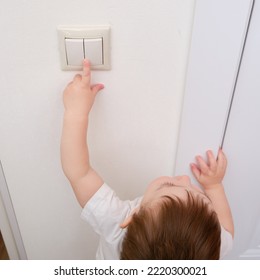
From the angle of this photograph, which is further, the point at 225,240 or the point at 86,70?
the point at 225,240

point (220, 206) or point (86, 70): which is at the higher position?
point (86, 70)

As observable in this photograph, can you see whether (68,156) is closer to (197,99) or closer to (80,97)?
(80,97)

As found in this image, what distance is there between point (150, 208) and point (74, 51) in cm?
30

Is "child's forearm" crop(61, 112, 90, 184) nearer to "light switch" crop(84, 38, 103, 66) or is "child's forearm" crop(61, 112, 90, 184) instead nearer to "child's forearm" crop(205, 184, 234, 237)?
"light switch" crop(84, 38, 103, 66)

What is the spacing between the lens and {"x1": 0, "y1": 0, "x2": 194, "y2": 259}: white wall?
50 centimetres

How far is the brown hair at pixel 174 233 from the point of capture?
51cm

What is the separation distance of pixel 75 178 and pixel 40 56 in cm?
24

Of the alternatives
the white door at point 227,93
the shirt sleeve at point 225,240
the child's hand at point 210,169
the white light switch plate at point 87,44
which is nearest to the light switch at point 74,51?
the white light switch plate at point 87,44

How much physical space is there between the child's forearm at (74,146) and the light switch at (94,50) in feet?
0.34

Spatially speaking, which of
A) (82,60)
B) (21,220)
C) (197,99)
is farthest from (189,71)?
(21,220)

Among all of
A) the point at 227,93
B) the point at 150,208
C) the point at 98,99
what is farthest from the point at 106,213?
the point at 227,93

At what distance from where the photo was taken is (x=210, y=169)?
685mm

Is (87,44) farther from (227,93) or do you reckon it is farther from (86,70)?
(227,93)

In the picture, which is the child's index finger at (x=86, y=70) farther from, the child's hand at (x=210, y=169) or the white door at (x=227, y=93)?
the child's hand at (x=210, y=169)
